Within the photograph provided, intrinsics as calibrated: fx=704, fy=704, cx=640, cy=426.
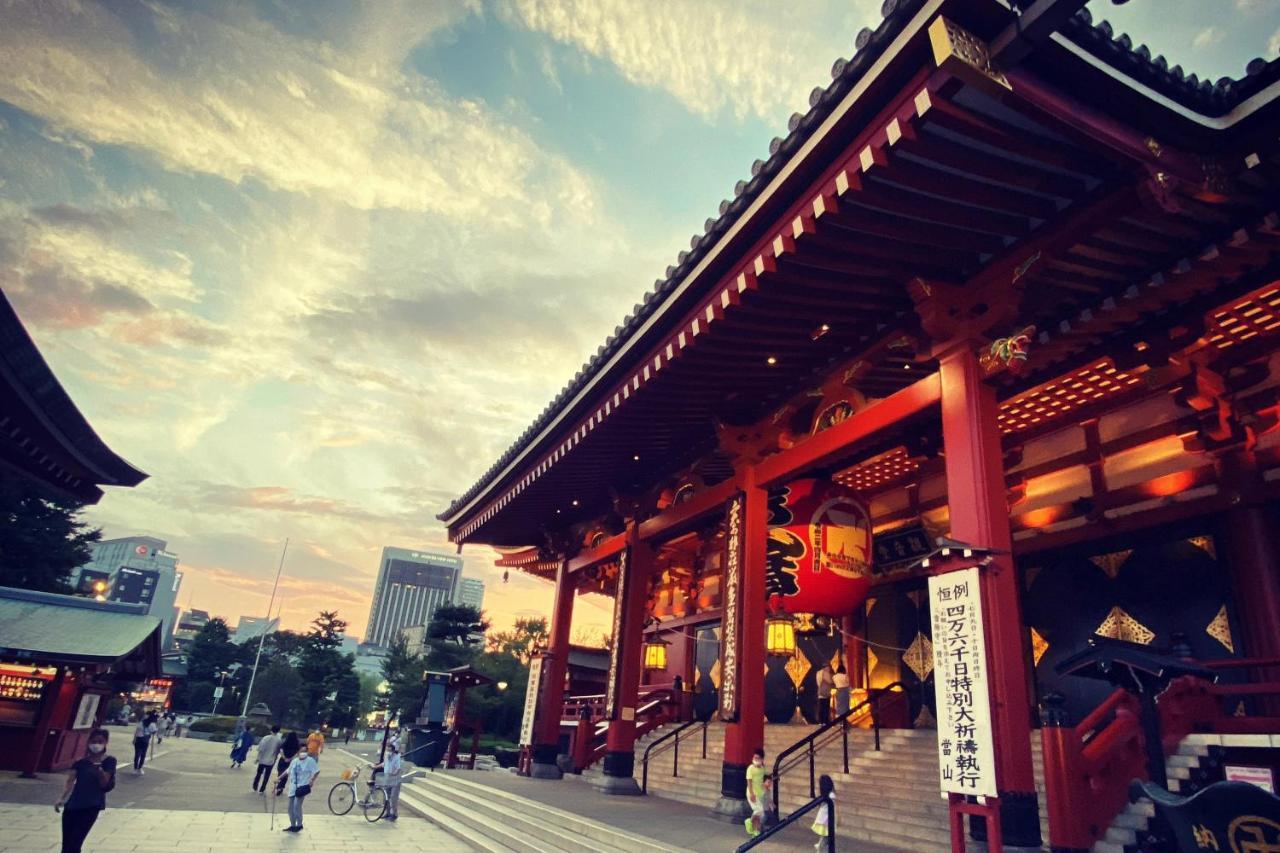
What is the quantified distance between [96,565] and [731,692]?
198031 millimetres

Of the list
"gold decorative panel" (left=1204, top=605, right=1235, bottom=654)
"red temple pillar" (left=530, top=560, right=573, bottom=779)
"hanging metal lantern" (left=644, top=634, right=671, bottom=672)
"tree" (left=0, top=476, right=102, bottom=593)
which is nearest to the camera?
"gold decorative panel" (left=1204, top=605, right=1235, bottom=654)

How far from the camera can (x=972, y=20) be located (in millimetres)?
4445

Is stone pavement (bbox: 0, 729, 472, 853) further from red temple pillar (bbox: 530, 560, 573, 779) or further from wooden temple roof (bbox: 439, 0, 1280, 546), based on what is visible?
wooden temple roof (bbox: 439, 0, 1280, 546)

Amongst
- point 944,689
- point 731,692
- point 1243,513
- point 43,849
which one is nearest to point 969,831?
point 944,689

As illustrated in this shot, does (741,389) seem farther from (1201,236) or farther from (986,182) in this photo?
(1201,236)

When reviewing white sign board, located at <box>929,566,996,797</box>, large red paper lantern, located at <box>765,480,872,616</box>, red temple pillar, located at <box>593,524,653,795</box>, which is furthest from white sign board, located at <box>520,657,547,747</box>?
white sign board, located at <box>929,566,996,797</box>

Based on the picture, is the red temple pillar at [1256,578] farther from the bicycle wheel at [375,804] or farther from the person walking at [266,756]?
the person walking at [266,756]

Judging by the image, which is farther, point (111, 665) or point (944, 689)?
point (111, 665)

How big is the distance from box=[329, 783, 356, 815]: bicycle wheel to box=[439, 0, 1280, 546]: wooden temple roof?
8712mm

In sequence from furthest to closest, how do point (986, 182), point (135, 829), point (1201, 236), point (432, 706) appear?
point (432, 706) → point (135, 829) → point (1201, 236) → point (986, 182)

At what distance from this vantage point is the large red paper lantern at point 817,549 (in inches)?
395

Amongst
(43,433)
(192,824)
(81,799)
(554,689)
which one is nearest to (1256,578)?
(81,799)

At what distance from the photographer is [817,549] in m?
10.0

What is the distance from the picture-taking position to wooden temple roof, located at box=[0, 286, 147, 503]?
26.7ft
